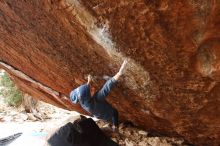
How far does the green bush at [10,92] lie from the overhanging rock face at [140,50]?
776cm

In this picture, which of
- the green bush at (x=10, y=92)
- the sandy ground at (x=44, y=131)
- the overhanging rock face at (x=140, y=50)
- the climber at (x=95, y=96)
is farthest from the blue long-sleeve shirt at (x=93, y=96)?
the green bush at (x=10, y=92)

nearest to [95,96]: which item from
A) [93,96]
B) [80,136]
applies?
[93,96]

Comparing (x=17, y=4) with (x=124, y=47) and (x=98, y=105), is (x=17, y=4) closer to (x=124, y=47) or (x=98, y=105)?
(x=124, y=47)

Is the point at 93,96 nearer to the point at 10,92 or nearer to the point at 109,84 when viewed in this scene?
the point at 109,84

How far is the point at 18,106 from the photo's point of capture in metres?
13.8

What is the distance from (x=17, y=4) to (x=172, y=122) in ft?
10.4

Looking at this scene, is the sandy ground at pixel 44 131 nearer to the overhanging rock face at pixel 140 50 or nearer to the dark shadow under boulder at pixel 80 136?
the dark shadow under boulder at pixel 80 136

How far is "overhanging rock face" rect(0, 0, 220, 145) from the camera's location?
11.2 ft

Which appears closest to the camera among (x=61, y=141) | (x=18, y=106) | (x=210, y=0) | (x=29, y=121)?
(x=210, y=0)

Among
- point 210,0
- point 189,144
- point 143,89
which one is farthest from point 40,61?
point 210,0

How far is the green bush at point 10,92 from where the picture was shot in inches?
542

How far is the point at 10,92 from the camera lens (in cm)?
1405

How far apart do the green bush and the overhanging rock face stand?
776cm

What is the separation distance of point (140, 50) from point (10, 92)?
1120 centimetres
